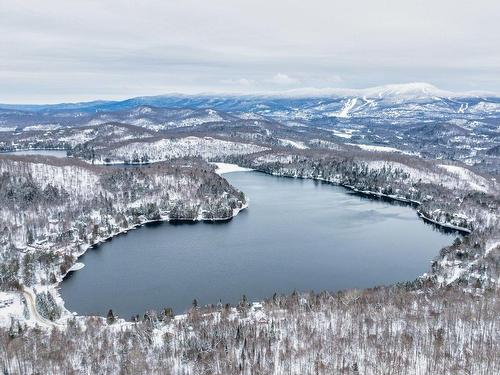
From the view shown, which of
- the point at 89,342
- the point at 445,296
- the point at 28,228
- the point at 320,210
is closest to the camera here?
the point at 89,342

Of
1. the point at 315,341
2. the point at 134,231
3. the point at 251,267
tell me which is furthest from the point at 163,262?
the point at 315,341

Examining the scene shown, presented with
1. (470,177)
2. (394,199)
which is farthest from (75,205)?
Result: (470,177)

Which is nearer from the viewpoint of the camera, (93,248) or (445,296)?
(445,296)

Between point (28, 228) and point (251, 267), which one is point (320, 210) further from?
point (28, 228)

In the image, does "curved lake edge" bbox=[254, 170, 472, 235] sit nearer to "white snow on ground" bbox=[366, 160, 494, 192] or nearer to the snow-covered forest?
"white snow on ground" bbox=[366, 160, 494, 192]

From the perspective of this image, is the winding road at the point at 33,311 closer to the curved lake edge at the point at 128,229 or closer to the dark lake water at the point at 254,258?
the curved lake edge at the point at 128,229
